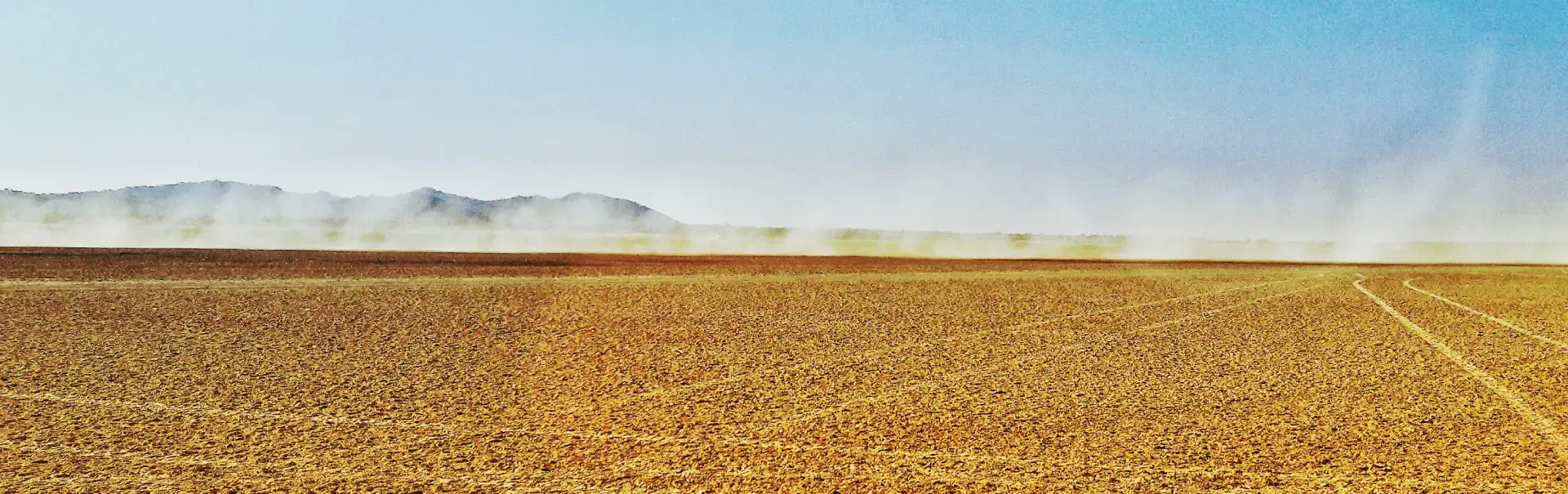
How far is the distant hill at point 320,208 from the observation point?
13725 cm

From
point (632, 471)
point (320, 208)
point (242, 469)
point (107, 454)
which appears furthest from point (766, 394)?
point (320, 208)

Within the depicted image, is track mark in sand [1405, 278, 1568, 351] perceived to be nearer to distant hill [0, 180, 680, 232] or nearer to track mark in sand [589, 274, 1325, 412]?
track mark in sand [589, 274, 1325, 412]

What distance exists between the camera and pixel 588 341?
1020cm

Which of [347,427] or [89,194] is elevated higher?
[89,194]

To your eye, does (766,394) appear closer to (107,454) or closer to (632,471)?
(632,471)

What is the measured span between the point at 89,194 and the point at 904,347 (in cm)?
17208

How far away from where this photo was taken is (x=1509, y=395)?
24.4 feet

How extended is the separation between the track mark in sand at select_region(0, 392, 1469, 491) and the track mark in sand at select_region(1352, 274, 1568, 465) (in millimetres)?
1501

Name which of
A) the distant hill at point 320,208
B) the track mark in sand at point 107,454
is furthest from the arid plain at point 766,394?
the distant hill at point 320,208

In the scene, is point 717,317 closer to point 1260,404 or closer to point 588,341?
point 588,341

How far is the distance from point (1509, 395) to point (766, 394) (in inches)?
213

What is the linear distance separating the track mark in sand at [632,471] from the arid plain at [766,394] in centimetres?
3

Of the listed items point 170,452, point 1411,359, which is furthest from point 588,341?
point 1411,359

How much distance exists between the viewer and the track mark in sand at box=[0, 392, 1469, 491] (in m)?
4.84
